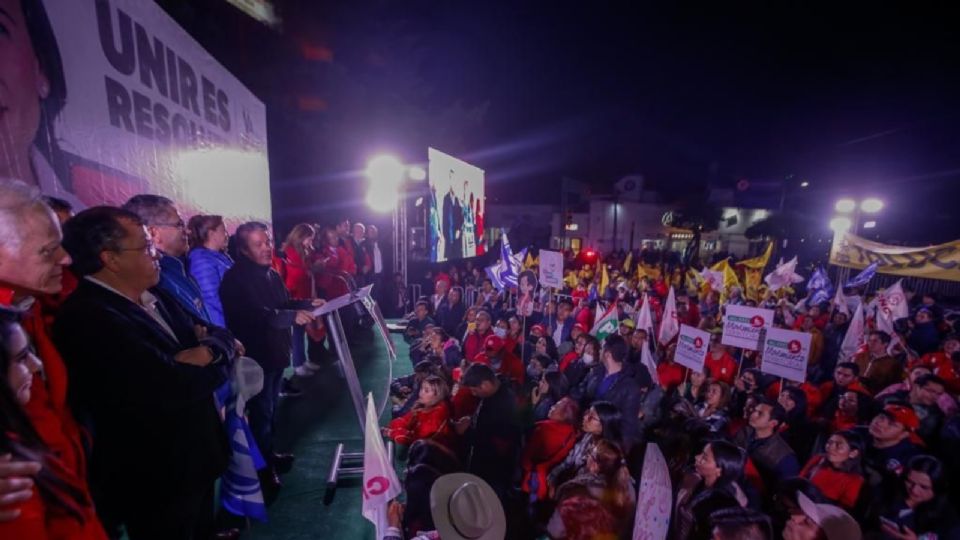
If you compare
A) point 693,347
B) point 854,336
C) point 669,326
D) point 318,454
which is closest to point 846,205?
point 854,336

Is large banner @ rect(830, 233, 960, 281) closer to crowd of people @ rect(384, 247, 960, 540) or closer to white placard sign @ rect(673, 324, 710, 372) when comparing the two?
crowd of people @ rect(384, 247, 960, 540)

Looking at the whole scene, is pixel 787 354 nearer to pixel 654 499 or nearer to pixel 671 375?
pixel 671 375

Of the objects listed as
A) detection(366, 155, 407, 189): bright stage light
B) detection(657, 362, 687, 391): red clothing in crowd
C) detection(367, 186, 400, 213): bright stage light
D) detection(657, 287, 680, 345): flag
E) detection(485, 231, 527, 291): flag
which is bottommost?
detection(657, 362, 687, 391): red clothing in crowd

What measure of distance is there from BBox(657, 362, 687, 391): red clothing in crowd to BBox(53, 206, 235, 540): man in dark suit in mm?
5542

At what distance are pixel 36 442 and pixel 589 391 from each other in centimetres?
480

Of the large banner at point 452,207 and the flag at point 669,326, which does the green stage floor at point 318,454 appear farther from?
the large banner at point 452,207

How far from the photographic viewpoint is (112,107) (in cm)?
313

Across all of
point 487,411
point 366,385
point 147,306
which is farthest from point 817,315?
point 147,306

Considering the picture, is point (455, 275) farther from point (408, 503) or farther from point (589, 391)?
point (408, 503)

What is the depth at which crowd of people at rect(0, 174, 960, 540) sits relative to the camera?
148 cm

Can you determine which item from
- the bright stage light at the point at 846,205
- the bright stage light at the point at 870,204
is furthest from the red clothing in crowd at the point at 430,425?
the bright stage light at the point at 870,204

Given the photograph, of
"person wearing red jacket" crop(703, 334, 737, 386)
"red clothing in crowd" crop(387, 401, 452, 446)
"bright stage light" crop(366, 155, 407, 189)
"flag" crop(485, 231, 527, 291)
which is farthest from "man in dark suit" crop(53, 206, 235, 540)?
"bright stage light" crop(366, 155, 407, 189)

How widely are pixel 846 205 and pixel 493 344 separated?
2879 cm

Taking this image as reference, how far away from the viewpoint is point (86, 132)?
9.22 ft
